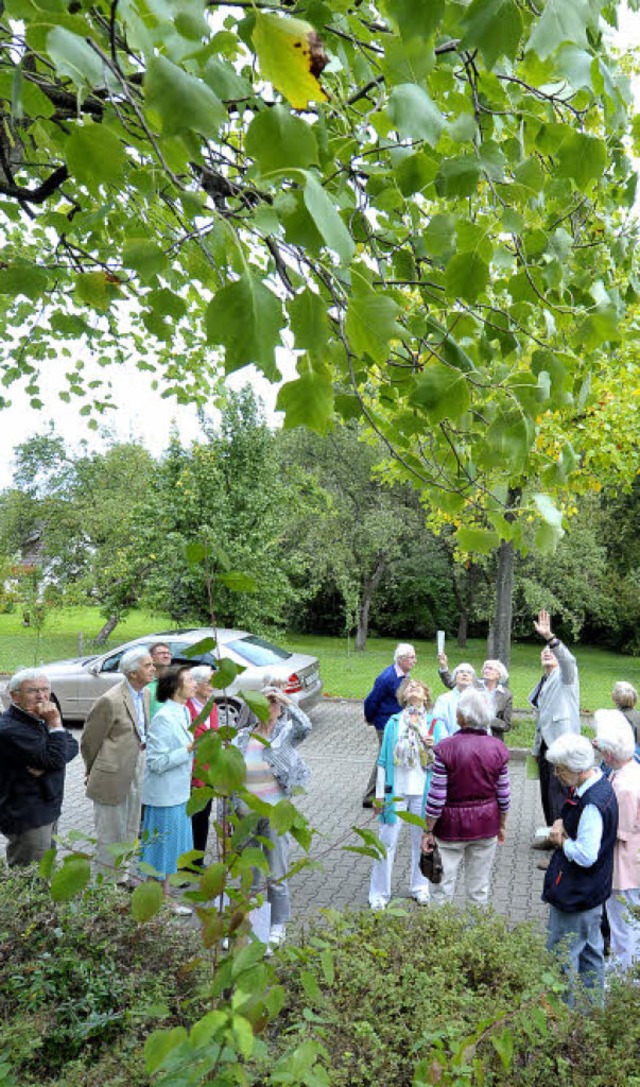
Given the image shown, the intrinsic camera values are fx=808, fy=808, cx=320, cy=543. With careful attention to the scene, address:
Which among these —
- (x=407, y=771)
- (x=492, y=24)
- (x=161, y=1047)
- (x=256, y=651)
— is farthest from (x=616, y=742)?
(x=256, y=651)

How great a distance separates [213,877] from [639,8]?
10.1ft

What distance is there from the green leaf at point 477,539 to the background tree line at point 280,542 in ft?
46.9

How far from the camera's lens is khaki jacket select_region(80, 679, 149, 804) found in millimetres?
5633

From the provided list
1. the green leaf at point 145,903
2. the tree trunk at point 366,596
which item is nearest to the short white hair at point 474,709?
the green leaf at point 145,903

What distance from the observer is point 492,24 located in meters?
1.75

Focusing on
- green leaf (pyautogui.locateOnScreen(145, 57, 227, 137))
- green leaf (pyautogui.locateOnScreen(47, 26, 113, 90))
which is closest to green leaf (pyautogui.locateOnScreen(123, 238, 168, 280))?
green leaf (pyautogui.locateOnScreen(47, 26, 113, 90))

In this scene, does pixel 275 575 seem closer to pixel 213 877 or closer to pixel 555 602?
pixel 555 602

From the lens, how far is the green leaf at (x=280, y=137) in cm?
136

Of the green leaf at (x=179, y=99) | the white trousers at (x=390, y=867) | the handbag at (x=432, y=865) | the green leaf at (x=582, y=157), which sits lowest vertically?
the white trousers at (x=390, y=867)

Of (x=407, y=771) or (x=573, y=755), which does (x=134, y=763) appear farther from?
(x=573, y=755)

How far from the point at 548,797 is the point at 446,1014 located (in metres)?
4.40

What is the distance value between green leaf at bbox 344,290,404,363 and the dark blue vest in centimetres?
338

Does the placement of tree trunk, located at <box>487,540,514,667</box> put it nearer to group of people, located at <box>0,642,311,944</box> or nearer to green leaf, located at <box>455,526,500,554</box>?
group of people, located at <box>0,642,311,944</box>

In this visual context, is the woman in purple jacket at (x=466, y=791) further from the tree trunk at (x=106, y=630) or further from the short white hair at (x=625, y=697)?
the tree trunk at (x=106, y=630)
